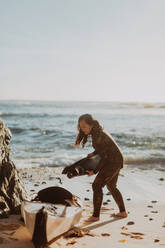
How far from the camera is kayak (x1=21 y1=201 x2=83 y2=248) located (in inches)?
162

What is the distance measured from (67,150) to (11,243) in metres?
11.6

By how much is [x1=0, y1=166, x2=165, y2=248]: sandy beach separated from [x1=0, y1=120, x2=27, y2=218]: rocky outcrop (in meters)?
0.20

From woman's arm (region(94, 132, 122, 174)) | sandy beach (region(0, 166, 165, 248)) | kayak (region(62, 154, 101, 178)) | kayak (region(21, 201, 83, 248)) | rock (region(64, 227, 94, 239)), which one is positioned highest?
woman's arm (region(94, 132, 122, 174))

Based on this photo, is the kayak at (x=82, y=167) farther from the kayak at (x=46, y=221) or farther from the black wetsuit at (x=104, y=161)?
the kayak at (x=46, y=221)

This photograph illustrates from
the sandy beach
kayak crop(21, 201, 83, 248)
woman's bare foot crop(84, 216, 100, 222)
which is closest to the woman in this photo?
woman's bare foot crop(84, 216, 100, 222)

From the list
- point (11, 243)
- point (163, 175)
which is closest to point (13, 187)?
point (11, 243)

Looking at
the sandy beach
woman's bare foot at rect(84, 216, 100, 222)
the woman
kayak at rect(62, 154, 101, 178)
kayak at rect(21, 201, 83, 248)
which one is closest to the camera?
kayak at rect(21, 201, 83, 248)

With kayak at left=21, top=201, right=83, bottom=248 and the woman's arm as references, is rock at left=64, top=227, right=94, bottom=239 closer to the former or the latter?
kayak at left=21, top=201, right=83, bottom=248

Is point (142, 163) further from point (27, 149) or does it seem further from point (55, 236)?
point (55, 236)

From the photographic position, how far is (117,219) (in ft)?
19.7

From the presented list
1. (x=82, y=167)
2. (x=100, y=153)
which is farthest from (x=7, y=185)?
(x=100, y=153)

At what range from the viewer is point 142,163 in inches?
506

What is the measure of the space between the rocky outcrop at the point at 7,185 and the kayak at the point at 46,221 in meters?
0.83

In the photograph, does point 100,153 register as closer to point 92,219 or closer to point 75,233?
point 92,219
